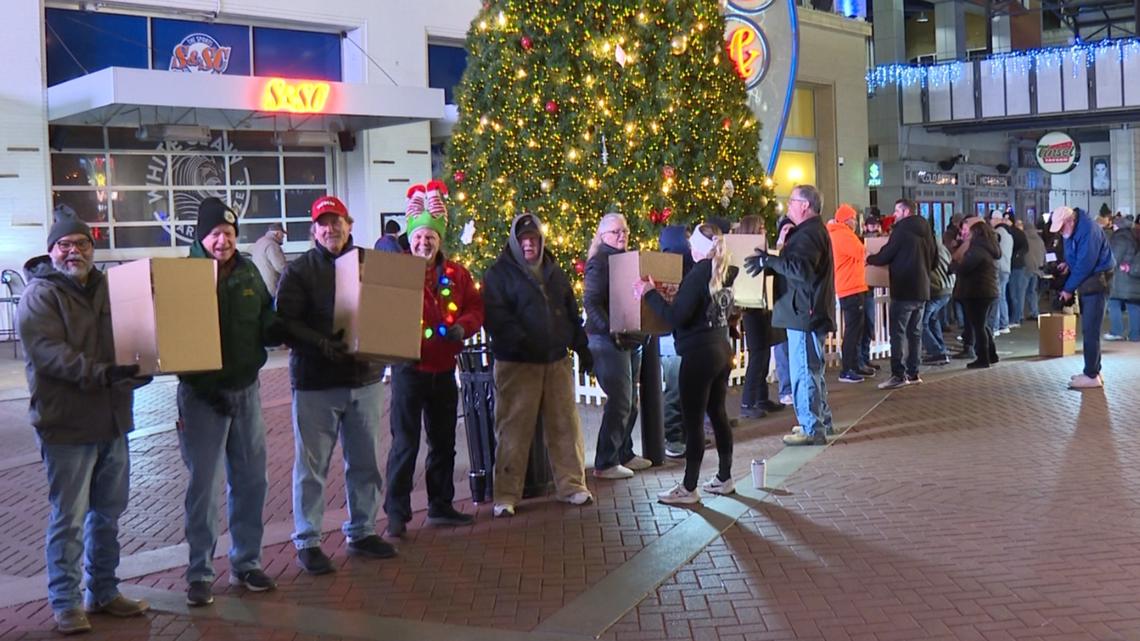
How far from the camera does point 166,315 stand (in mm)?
5516

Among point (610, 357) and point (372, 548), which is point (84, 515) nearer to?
point (372, 548)

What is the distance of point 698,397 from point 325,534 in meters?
2.50

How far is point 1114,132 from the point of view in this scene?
43812 mm

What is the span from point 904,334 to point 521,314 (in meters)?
6.75

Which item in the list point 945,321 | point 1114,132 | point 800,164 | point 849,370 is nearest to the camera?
point 849,370

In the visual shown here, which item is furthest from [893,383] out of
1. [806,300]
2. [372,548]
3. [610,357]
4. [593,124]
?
[372,548]

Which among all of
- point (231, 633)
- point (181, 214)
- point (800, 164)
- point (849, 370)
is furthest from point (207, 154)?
point (231, 633)

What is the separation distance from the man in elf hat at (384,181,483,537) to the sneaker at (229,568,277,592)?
3.64 ft

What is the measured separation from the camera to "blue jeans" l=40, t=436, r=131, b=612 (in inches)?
220

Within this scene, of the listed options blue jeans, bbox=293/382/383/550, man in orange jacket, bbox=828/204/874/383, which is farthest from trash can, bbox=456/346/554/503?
man in orange jacket, bbox=828/204/874/383

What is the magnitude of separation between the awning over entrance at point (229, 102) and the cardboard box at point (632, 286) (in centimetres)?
1138

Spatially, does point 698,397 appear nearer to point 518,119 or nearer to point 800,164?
point 518,119

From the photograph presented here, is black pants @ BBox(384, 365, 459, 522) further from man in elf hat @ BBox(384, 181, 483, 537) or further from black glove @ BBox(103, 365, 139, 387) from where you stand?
black glove @ BBox(103, 365, 139, 387)

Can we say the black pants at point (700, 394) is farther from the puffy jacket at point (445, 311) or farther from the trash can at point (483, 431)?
the puffy jacket at point (445, 311)
